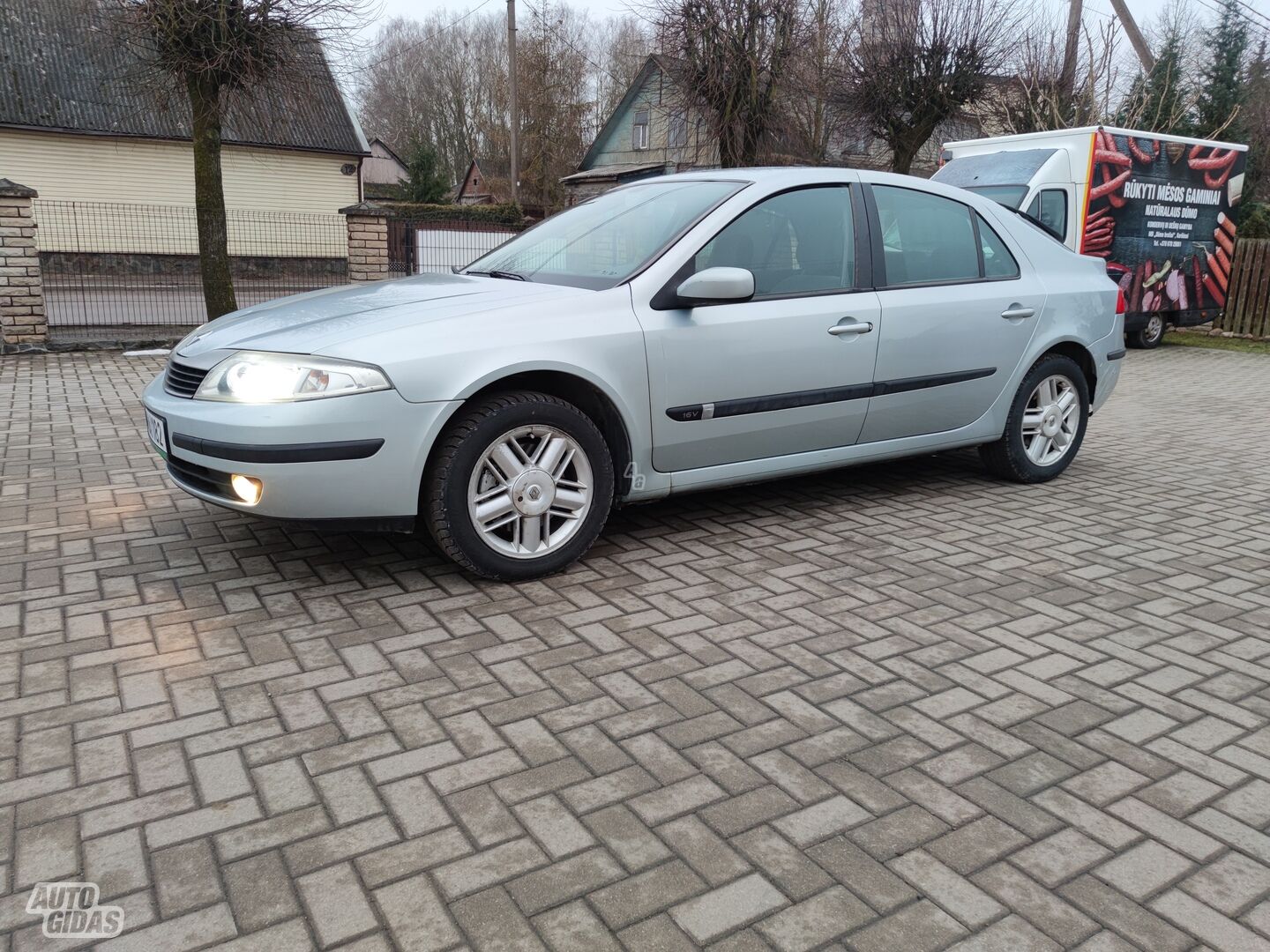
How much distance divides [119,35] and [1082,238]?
12.2 metres

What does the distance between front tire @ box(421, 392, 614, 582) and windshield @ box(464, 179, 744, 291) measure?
719 mm

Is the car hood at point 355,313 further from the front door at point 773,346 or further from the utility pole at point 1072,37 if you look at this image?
Result: the utility pole at point 1072,37

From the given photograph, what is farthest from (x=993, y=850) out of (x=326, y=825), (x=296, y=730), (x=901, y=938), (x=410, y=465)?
(x=410, y=465)

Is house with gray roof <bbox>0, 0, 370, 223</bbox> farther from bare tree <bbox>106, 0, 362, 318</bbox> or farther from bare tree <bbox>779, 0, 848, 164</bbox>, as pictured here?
bare tree <bbox>106, 0, 362, 318</bbox>

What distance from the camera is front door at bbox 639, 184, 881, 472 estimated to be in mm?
4371

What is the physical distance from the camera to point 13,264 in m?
11.2

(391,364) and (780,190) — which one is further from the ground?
(780,190)

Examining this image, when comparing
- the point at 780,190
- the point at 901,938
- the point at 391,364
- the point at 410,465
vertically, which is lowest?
the point at 901,938

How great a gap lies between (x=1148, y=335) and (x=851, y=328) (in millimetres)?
12077

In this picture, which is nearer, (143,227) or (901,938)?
(901,938)

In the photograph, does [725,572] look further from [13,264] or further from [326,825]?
[13,264]

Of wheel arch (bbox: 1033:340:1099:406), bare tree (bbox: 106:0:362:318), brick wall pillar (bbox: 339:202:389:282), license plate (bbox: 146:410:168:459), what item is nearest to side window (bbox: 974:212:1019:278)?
wheel arch (bbox: 1033:340:1099:406)

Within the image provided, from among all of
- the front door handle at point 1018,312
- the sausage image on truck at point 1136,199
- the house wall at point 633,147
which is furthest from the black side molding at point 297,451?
the house wall at point 633,147

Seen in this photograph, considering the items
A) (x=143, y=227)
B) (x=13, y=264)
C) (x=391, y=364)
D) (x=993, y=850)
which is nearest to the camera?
(x=993, y=850)
